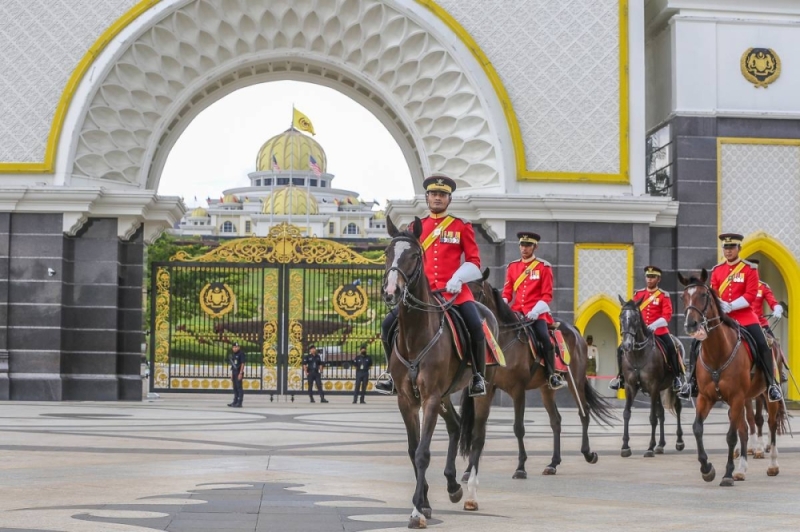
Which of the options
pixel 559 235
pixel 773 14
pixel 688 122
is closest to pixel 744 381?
pixel 559 235

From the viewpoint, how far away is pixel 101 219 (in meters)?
23.8

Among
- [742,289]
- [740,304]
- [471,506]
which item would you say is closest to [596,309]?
[742,289]

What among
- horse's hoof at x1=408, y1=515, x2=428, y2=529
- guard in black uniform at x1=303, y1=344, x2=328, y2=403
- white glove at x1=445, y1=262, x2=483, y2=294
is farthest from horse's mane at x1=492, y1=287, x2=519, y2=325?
guard in black uniform at x1=303, y1=344, x2=328, y2=403

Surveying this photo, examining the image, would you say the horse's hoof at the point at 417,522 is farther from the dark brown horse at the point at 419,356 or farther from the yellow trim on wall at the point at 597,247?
the yellow trim on wall at the point at 597,247

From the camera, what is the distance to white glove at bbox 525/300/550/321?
1197 cm

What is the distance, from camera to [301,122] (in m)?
38.5

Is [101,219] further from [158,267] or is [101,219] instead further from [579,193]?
[579,193]

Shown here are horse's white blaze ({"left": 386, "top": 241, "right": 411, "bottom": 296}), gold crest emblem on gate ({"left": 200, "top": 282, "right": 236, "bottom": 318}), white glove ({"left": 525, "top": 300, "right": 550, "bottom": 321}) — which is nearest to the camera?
horse's white blaze ({"left": 386, "top": 241, "right": 411, "bottom": 296})

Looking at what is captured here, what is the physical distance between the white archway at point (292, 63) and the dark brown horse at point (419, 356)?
51.0ft

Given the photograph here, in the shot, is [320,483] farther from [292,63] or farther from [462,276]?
[292,63]

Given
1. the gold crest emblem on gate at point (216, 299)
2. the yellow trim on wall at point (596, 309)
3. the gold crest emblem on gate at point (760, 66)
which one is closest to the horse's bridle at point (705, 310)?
the yellow trim on wall at point (596, 309)

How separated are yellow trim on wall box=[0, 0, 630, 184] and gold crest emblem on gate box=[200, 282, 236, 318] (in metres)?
4.25

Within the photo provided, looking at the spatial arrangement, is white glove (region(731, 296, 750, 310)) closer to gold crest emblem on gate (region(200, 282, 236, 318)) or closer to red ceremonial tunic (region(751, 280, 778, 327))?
red ceremonial tunic (region(751, 280, 778, 327))

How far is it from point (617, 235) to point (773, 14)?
5.92 meters
